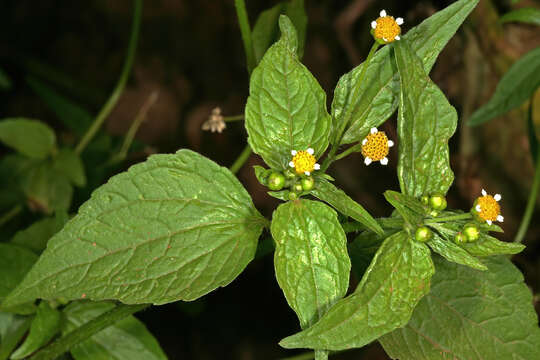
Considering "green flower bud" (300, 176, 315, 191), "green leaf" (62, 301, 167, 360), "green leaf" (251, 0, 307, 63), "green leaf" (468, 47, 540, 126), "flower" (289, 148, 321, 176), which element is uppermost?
"green leaf" (251, 0, 307, 63)

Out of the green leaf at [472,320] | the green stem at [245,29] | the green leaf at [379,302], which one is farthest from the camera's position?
the green stem at [245,29]

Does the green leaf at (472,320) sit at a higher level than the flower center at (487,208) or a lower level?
lower

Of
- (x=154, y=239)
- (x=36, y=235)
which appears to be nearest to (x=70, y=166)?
(x=36, y=235)

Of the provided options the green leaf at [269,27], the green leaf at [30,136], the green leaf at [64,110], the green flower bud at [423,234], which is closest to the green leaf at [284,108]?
the green flower bud at [423,234]

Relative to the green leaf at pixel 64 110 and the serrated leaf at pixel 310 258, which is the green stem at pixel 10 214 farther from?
the serrated leaf at pixel 310 258

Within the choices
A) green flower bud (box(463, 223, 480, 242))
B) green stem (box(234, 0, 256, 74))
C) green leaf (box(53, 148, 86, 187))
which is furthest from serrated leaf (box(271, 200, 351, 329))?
green leaf (box(53, 148, 86, 187))

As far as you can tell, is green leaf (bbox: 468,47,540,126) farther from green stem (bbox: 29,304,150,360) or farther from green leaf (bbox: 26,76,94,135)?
green leaf (bbox: 26,76,94,135)

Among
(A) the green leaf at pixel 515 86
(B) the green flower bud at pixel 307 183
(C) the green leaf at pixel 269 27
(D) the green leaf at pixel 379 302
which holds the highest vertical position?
(C) the green leaf at pixel 269 27

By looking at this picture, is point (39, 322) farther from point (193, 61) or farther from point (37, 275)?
point (193, 61)
